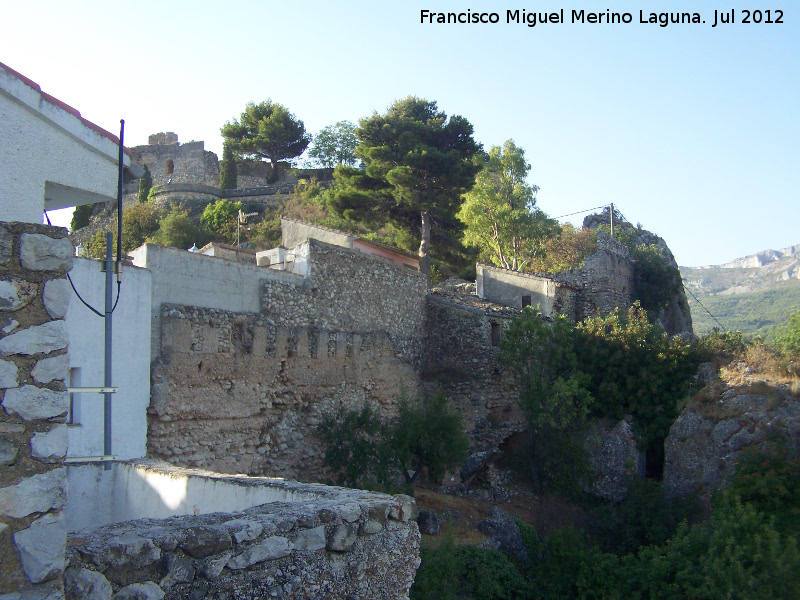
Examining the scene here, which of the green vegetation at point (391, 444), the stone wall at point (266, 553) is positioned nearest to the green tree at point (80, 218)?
the green vegetation at point (391, 444)

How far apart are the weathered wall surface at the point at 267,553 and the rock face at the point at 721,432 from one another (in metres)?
11.6

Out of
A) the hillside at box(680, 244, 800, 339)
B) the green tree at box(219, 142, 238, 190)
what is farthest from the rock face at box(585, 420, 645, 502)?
the green tree at box(219, 142, 238, 190)

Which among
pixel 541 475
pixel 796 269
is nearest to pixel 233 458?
pixel 541 475

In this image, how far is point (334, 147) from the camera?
146ft

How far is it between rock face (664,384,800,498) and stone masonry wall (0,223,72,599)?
44.0ft

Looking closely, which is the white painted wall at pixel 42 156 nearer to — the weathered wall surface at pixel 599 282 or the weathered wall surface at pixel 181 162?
the weathered wall surface at pixel 599 282

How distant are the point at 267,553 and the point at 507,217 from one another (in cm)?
2295

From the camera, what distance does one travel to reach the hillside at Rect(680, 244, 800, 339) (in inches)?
1938

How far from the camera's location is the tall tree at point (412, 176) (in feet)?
81.0

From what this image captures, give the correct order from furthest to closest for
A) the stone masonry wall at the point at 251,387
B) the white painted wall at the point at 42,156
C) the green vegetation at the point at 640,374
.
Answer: the green vegetation at the point at 640,374
the stone masonry wall at the point at 251,387
the white painted wall at the point at 42,156

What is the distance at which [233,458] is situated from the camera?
12273 mm

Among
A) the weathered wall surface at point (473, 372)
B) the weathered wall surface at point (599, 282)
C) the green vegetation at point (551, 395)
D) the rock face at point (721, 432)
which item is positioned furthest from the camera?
the weathered wall surface at point (599, 282)

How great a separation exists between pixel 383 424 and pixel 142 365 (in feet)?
18.9

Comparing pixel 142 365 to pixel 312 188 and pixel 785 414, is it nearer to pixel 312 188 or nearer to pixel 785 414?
pixel 785 414
